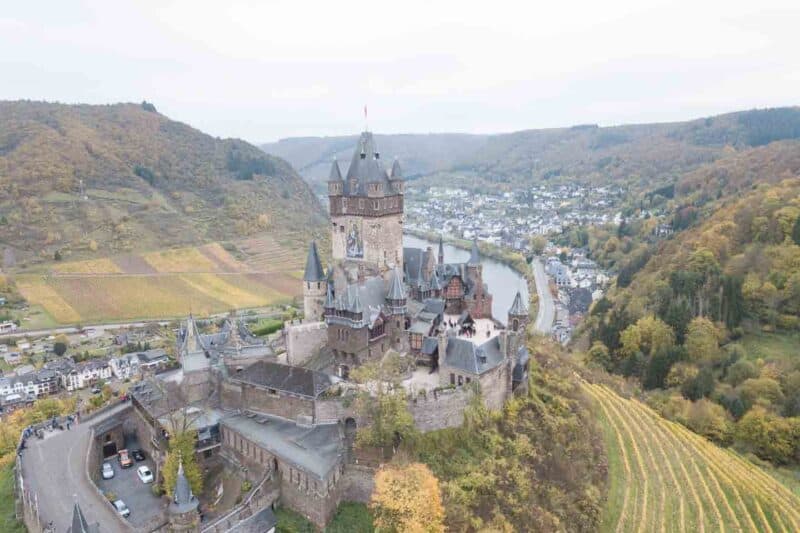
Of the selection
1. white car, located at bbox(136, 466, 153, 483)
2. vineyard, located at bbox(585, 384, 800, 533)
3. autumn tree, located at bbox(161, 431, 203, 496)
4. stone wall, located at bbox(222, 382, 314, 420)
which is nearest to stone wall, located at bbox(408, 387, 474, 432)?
stone wall, located at bbox(222, 382, 314, 420)

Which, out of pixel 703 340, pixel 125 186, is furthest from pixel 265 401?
pixel 125 186

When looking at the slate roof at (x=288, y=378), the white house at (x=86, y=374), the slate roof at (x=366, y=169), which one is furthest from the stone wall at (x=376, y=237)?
the white house at (x=86, y=374)

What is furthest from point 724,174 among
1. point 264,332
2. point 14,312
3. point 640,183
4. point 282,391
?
point 14,312

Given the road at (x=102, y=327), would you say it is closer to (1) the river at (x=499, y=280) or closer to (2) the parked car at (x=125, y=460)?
(1) the river at (x=499, y=280)

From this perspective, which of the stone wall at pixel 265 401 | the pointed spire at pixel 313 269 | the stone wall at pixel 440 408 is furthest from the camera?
the pointed spire at pixel 313 269

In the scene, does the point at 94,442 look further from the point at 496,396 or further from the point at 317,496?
the point at 496,396

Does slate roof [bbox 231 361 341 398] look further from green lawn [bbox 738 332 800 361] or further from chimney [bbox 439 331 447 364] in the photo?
green lawn [bbox 738 332 800 361]
